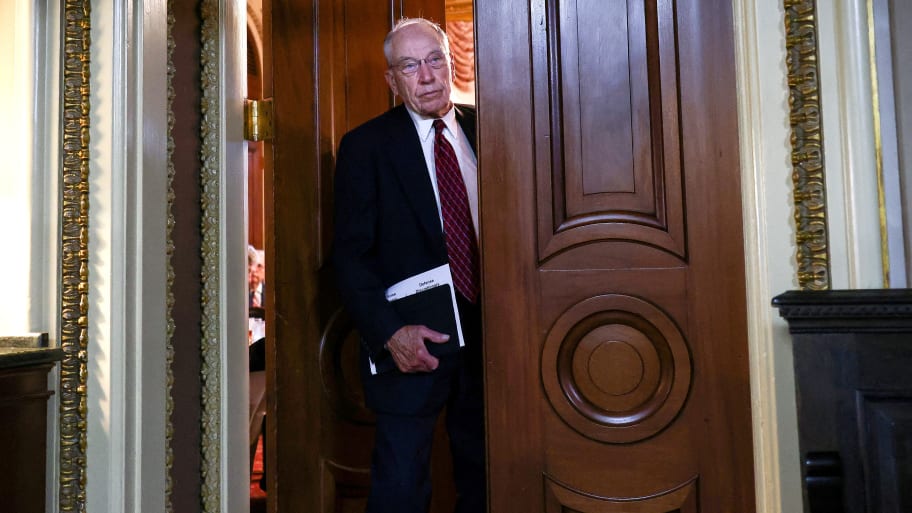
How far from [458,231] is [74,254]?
932 mm

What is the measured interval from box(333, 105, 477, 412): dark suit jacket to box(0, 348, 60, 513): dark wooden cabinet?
2.46 feet

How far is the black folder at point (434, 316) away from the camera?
84.6 inches

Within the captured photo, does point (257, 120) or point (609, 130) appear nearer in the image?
point (609, 130)

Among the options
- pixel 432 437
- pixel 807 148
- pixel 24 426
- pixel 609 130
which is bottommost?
pixel 432 437

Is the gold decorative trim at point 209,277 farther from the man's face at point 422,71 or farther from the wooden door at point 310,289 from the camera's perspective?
the man's face at point 422,71

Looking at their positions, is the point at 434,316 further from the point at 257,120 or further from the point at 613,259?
the point at 257,120

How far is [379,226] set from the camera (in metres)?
2.26

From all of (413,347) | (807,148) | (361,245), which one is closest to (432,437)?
(413,347)

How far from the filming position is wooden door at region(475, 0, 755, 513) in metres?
1.75

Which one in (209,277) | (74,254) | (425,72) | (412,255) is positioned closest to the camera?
(74,254)

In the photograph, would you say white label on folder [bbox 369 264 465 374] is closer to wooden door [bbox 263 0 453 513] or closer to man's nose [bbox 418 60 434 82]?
wooden door [bbox 263 0 453 513]

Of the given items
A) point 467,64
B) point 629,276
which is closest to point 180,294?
point 629,276

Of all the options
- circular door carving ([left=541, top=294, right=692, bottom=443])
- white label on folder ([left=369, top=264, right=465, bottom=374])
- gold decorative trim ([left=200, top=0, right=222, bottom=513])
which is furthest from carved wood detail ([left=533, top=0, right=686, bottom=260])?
gold decorative trim ([left=200, top=0, right=222, bottom=513])

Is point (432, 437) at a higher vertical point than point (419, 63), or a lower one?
lower
